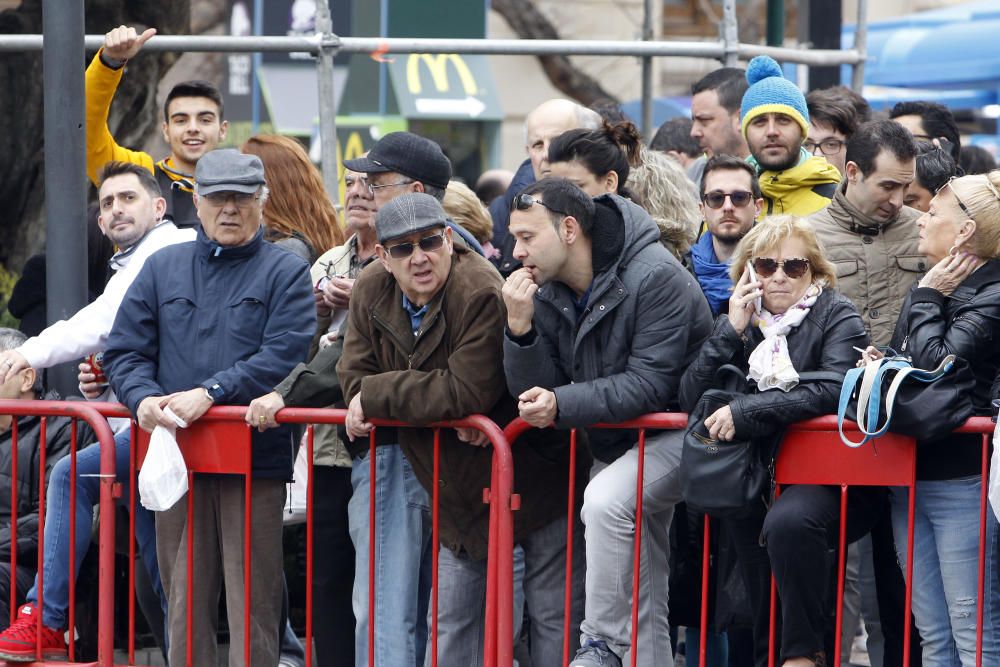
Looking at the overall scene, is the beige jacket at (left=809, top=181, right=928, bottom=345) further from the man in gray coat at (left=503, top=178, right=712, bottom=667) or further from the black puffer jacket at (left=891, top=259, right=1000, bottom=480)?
the man in gray coat at (left=503, top=178, right=712, bottom=667)

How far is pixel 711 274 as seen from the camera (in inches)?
226

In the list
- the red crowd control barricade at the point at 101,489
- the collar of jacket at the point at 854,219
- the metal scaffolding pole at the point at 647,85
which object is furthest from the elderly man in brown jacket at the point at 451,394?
the metal scaffolding pole at the point at 647,85

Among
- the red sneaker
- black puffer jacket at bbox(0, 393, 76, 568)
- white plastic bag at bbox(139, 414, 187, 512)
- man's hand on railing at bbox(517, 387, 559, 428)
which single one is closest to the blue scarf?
man's hand on railing at bbox(517, 387, 559, 428)

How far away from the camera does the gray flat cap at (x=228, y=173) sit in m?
5.45

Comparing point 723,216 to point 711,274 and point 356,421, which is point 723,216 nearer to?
point 711,274

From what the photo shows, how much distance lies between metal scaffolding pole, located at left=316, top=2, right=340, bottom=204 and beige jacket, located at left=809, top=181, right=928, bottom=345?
269 centimetres

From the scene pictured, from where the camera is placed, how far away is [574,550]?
5.41 metres

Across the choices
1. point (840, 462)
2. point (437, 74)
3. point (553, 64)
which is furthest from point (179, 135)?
point (437, 74)

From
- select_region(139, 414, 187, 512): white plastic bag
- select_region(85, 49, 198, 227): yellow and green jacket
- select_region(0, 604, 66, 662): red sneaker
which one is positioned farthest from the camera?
select_region(85, 49, 198, 227): yellow and green jacket

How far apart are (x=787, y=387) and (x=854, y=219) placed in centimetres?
103

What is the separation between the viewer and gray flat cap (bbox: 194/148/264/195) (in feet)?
17.9

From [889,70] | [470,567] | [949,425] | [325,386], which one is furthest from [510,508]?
[889,70]

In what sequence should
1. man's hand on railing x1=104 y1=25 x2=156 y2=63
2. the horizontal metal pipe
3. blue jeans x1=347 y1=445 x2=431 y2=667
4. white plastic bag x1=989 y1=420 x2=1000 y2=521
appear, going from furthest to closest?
the horizontal metal pipe < man's hand on railing x1=104 y1=25 x2=156 y2=63 < blue jeans x1=347 y1=445 x2=431 y2=667 < white plastic bag x1=989 y1=420 x2=1000 y2=521

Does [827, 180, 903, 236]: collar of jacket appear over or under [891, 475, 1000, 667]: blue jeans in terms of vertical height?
over
